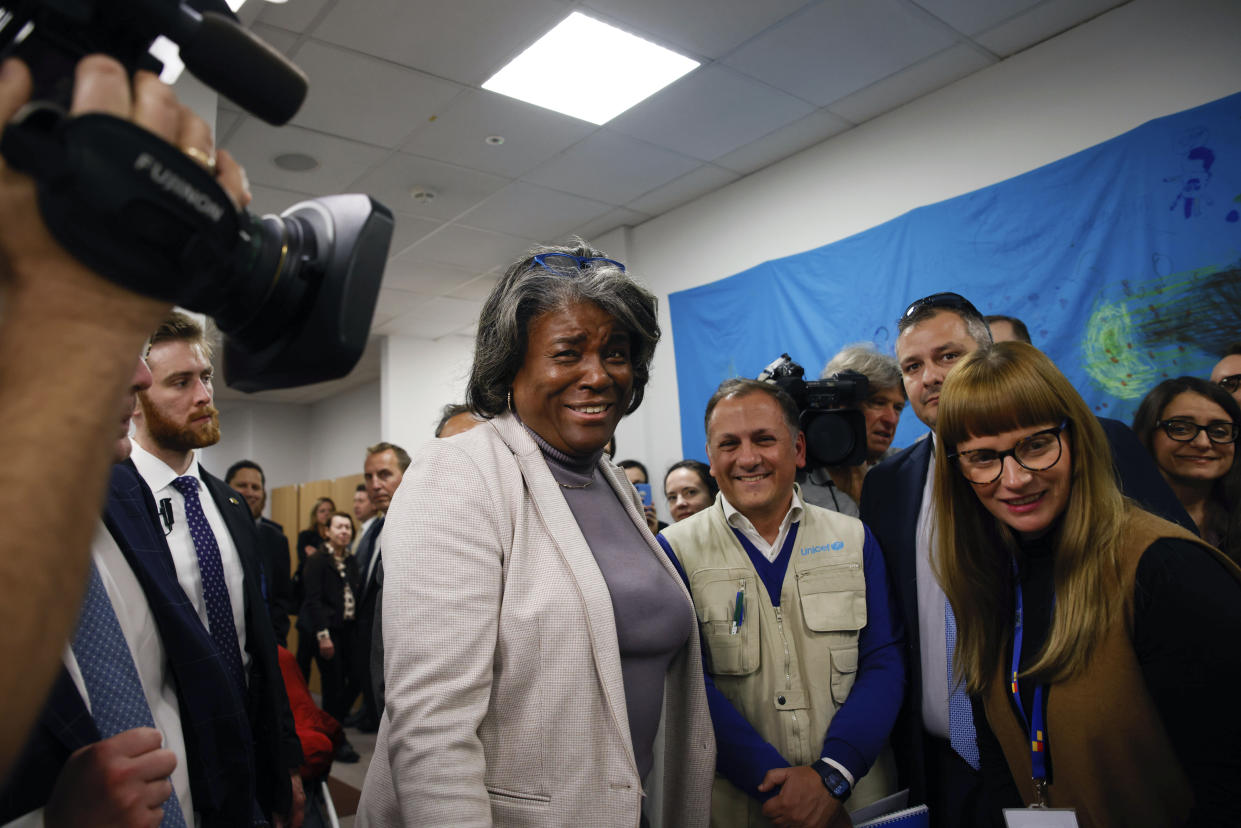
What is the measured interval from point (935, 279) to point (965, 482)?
2.55 metres

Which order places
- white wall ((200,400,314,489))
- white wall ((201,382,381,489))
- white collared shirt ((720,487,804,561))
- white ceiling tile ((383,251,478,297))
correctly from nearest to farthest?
white collared shirt ((720,487,804,561)) < white ceiling tile ((383,251,478,297)) < white wall ((201,382,381,489)) < white wall ((200,400,314,489))

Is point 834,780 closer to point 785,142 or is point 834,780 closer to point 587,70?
point 587,70

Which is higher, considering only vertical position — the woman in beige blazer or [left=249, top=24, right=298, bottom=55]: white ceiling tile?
[left=249, top=24, right=298, bottom=55]: white ceiling tile

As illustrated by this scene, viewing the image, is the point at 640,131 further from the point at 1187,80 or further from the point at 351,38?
the point at 1187,80

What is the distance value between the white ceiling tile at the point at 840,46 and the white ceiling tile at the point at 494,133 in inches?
38.5

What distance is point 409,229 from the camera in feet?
16.3

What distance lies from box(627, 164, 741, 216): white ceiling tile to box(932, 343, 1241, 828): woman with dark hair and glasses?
3.43m

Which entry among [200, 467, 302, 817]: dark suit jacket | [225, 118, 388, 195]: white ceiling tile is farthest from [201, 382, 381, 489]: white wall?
[200, 467, 302, 817]: dark suit jacket

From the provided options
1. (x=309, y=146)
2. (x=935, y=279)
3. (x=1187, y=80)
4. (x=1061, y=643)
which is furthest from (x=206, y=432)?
(x=1187, y=80)

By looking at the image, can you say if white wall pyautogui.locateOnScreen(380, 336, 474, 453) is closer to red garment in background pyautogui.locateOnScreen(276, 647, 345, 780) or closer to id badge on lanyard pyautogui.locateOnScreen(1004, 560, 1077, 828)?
red garment in background pyautogui.locateOnScreen(276, 647, 345, 780)

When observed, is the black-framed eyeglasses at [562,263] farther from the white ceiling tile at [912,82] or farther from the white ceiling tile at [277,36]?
the white ceiling tile at [912,82]

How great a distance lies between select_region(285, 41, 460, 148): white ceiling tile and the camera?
3172 mm

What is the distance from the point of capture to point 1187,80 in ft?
9.70

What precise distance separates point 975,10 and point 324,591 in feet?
15.9
